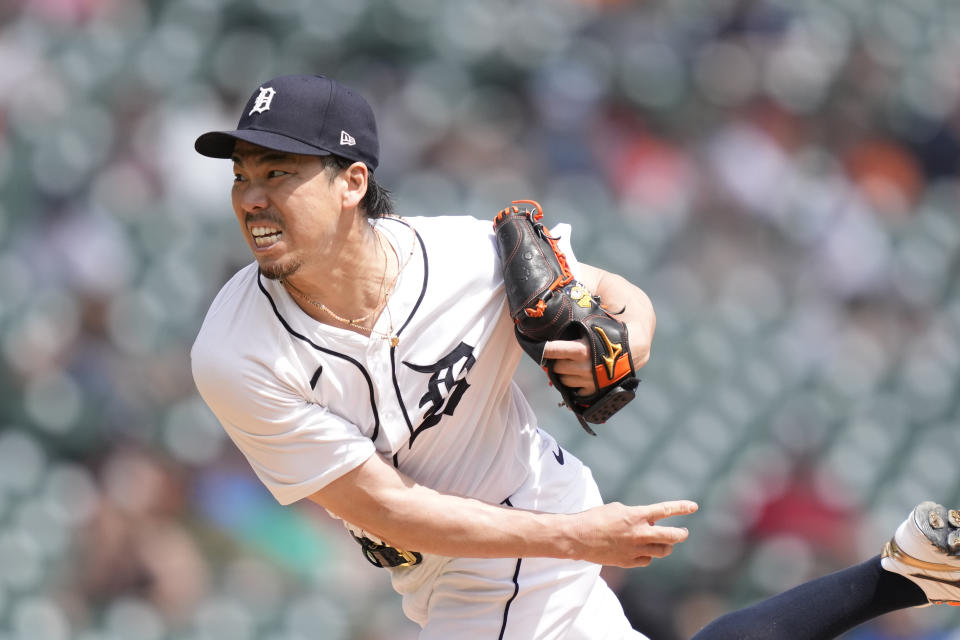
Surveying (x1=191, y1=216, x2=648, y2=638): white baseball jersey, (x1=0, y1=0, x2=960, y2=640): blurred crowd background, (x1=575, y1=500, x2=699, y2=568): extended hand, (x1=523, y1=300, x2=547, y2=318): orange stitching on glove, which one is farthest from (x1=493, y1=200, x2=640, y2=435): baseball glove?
(x1=0, y1=0, x2=960, y2=640): blurred crowd background

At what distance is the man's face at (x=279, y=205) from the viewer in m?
2.38

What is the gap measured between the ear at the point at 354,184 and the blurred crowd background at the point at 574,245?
275 centimetres

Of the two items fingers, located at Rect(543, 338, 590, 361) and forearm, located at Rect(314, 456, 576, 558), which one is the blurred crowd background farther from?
fingers, located at Rect(543, 338, 590, 361)

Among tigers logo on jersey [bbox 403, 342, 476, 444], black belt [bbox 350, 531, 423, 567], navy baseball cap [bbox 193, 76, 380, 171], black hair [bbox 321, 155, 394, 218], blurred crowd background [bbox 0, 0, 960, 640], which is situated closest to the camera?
navy baseball cap [bbox 193, 76, 380, 171]

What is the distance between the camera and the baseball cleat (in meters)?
2.78

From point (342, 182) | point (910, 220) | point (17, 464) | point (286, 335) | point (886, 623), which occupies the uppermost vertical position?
point (342, 182)

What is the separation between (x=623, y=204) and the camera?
6.12 m

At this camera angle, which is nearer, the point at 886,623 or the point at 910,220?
the point at 886,623

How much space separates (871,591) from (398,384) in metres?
1.28

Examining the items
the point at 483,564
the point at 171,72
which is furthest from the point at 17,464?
the point at 483,564

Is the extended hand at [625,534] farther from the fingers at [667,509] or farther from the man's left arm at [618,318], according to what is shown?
the man's left arm at [618,318]

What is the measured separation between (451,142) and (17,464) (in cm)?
255

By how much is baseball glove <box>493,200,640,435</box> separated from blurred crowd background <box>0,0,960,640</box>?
263 centimetres

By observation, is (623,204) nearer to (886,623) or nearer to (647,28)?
(647,28)
